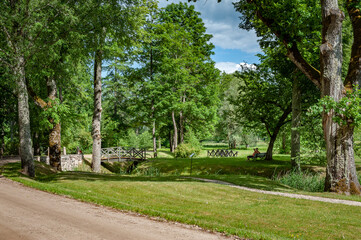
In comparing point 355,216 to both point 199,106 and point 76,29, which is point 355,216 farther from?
point 199,106

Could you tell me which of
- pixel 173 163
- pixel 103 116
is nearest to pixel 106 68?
pixel 103 116

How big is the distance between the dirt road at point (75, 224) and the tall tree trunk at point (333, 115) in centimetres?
797

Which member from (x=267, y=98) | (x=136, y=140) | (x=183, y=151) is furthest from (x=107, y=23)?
(x=136, y=140)

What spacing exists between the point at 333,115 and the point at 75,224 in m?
10.2

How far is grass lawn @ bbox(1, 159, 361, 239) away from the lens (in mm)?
5953

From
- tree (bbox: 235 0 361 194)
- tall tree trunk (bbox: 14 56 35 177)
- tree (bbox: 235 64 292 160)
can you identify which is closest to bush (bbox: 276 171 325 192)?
tree (bbox: 235 0 361 194)

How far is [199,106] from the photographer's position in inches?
1273

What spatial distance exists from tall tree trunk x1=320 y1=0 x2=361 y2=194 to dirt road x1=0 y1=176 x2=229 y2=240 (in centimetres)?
797

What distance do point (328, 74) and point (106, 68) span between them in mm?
29420

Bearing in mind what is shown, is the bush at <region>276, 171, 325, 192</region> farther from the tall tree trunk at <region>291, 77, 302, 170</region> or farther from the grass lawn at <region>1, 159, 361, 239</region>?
the grass lawn at <region>1, 159, 361, 239</region>

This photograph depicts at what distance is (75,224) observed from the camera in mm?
5594

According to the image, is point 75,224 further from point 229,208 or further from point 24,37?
point 24,37

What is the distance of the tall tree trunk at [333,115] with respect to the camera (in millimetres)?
10742

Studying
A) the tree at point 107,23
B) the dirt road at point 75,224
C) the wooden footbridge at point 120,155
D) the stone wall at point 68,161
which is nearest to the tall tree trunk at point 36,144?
the stone wall at point 68,161
